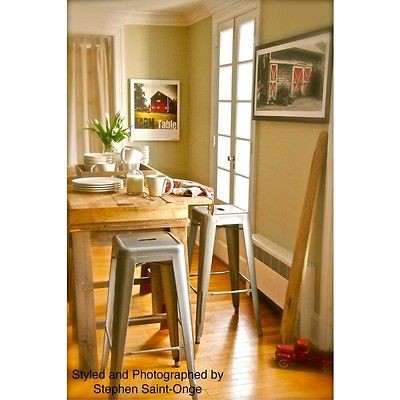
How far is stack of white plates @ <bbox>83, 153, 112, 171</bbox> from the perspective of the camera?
172cm

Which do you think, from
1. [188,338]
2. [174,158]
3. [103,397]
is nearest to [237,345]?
[188,338]

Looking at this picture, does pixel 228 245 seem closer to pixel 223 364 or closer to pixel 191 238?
pixel 191 238

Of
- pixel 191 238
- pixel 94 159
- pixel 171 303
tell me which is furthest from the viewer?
pixel 191 238

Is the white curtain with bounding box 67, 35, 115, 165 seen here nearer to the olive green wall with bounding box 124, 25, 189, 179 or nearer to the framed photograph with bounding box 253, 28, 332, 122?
the olive green wall with bounding box 124, 25, 189, 179

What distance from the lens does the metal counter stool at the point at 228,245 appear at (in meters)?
1.94

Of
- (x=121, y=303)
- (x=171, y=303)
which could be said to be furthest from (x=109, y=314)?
(x=171, y=303)

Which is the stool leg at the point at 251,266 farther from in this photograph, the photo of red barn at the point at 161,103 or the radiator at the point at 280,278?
the photo of red barn at the point at 161,103

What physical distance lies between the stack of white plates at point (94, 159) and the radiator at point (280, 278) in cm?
59

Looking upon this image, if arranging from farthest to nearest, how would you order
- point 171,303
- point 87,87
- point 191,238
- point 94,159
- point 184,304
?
point 191,238 → point 171,303 → point 184,304 → point 94,159 → point 87,87

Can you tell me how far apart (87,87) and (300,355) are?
112 cm

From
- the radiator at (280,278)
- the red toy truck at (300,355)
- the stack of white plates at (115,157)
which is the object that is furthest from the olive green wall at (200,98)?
the red toy truck at (300,355)

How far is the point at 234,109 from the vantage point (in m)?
1.82

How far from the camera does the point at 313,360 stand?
1.91m
